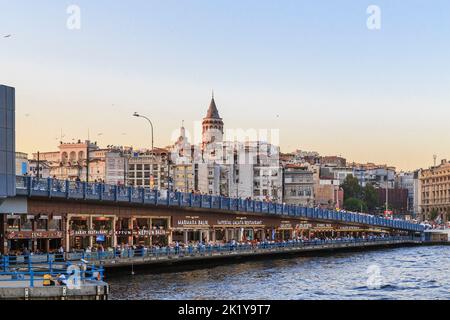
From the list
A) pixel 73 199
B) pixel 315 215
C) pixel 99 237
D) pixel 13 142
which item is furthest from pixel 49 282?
pixel 315 215

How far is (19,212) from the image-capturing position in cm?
6612

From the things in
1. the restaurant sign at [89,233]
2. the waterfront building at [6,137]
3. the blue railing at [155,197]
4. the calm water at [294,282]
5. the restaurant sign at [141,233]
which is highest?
the waterfront building at [6,137]

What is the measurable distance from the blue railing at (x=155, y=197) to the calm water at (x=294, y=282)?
9.34m

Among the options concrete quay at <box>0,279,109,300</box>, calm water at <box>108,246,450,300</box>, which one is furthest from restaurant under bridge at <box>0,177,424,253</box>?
concrete quay at <box>0,279,109,300</box>

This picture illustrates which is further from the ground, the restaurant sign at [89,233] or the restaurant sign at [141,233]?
the restaurant sign at [89,233]

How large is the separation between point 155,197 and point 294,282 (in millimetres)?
23387

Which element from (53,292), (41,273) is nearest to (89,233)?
(41,273)

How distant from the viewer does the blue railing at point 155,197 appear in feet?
223

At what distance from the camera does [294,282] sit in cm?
6794

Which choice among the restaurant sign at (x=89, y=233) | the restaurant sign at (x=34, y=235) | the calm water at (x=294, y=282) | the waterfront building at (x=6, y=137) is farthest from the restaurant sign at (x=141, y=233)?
the waterfront building at (x=6, y=137)

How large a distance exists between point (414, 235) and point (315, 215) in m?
42.9

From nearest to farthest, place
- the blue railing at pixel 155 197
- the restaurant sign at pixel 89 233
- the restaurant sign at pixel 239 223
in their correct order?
the blue railing at pixel 155 197
the restaurant sign at pixel 89 233
the restaurant sign at pixel 239 223

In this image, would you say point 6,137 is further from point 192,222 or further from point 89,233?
point 192,222

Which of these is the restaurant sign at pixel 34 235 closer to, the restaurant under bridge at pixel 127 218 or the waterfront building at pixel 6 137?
the restaurant under bridge at pixel 127 218
